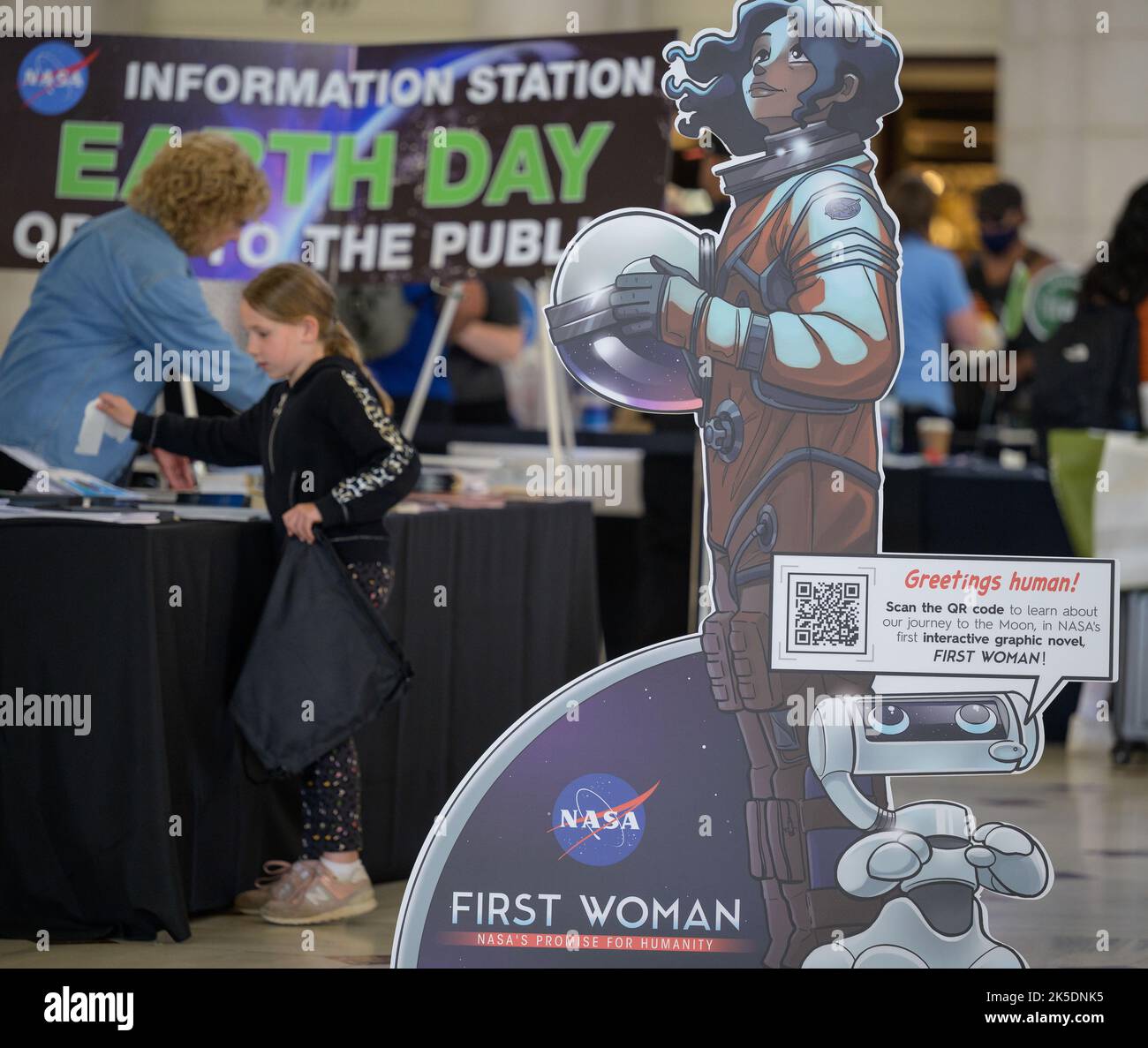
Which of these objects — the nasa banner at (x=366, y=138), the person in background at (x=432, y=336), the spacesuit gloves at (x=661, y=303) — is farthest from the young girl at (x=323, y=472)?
the person in background at (x=432, y=336)

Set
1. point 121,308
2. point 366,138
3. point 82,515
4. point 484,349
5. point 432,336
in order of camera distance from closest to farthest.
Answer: point 82,515 < point 121,308 < point 366,138 < point 432,336 < point 484,349

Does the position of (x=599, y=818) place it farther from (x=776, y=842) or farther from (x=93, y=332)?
(x=93, y=332)

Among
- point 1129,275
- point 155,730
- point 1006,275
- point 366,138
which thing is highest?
point 1006,275

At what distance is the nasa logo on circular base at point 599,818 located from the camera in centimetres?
345

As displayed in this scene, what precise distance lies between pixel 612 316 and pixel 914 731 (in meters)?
0.91

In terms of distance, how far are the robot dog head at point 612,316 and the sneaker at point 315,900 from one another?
138cm

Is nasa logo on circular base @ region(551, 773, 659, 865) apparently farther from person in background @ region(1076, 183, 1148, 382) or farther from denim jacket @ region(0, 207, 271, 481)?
person in background @ region(1076, 183, 1148, 382)

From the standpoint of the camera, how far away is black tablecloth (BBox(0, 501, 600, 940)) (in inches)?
155

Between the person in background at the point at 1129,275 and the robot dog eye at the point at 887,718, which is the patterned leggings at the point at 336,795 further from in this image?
the person in background at the point at 1129,275

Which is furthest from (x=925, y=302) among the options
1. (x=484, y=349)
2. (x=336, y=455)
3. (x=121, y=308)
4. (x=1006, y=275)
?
(x=1006, y=275)

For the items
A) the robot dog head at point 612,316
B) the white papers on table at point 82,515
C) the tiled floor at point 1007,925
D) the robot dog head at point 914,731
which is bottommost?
the tiled floor at point 1007,925

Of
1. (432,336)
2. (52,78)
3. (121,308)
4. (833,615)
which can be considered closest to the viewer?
(833,615)

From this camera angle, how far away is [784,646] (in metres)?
3.38

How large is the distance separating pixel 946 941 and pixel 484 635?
1713 millimetres
